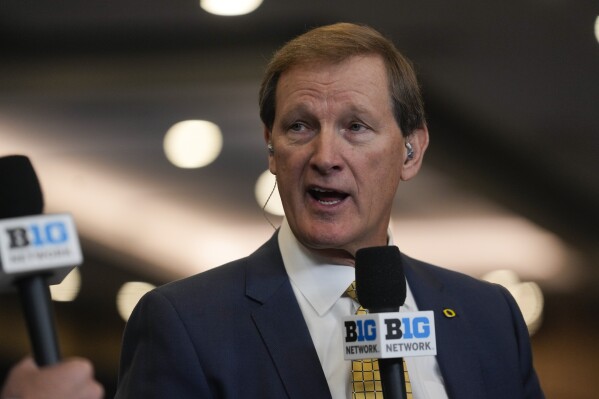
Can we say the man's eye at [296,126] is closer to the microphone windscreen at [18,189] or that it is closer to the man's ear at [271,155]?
the man's ear at [271,155]

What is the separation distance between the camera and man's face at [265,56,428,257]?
2.39 m

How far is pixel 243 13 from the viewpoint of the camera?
14.5 ft

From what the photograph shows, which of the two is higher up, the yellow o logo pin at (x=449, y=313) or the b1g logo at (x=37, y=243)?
the b1g logo at (x=37, y=243)

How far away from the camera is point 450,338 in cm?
251

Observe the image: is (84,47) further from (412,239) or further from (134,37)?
(412,239)

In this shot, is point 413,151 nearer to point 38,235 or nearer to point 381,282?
point 381,282

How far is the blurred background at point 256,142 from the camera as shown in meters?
4.39

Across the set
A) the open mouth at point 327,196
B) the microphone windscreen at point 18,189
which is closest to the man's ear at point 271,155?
the open mouth at point 327,196

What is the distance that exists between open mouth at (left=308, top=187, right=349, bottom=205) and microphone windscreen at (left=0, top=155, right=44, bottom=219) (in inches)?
47.3

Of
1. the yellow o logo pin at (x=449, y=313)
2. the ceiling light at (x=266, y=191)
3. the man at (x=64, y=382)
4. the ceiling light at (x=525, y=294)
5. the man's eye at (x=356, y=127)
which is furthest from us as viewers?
the ceiling light at (x=266, y=191)

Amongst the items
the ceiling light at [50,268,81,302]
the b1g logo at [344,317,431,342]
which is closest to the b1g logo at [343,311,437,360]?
the b1g logo at [344,317,431,342]

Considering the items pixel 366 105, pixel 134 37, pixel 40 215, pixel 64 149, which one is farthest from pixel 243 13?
pixel 40 215

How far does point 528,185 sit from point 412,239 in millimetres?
581

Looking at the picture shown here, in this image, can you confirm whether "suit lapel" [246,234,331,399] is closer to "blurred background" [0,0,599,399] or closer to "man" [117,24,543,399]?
"man" [117,24,543,399]
